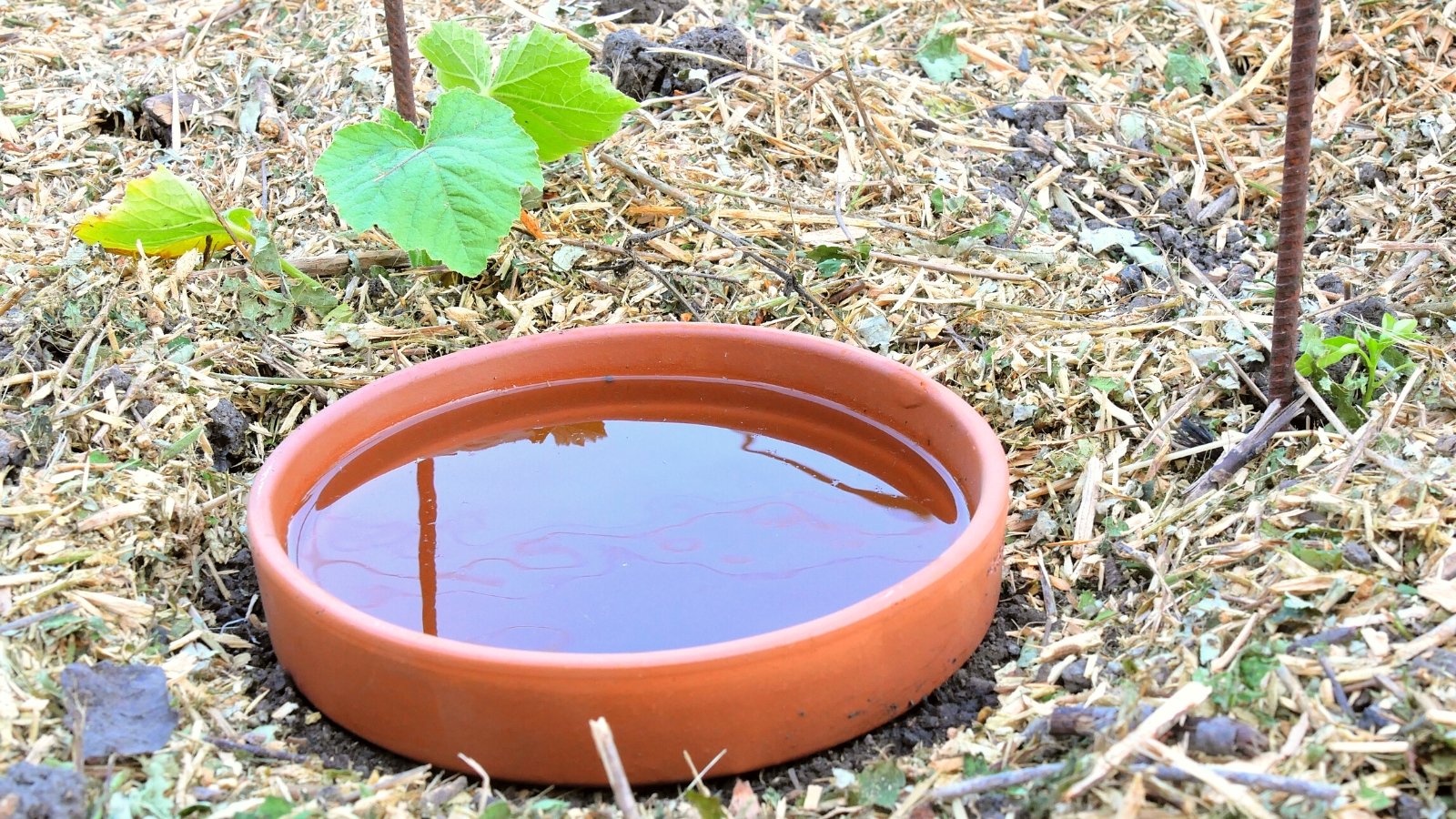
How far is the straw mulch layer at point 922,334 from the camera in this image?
1.62 m

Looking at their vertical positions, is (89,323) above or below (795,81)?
below

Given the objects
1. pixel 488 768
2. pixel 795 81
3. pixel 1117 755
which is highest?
pixel 795 81

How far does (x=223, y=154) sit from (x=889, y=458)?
5.70 ft

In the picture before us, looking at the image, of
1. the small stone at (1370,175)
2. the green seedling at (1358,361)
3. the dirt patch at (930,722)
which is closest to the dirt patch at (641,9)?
the small stone at (1370,175)

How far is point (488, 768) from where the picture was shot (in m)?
1.66

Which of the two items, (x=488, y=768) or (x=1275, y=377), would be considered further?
(x=1275, y=377)

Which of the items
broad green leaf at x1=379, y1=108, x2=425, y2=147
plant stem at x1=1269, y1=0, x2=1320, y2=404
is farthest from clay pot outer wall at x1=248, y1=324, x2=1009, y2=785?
broad green leaf at x1=379, y1=108, x2=425, y2=147

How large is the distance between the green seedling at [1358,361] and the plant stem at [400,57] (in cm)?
168

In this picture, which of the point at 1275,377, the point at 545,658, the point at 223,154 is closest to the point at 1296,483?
the point at 1275,377

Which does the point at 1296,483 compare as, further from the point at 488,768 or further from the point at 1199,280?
the point at 488,768

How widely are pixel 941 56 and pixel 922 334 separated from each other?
43.7 inches

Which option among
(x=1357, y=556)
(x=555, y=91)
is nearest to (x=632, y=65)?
(x=555, y=91)

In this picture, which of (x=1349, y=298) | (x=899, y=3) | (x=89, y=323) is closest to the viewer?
(x=89, y=323)

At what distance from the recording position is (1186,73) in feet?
10.9
